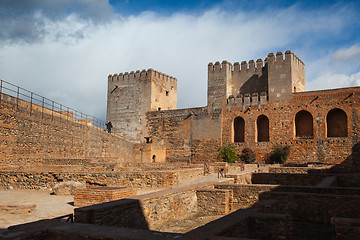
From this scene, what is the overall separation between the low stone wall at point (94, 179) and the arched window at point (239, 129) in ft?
60.9

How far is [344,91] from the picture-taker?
2217cm

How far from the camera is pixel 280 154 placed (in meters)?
23.1

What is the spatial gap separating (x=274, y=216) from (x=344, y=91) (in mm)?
20692

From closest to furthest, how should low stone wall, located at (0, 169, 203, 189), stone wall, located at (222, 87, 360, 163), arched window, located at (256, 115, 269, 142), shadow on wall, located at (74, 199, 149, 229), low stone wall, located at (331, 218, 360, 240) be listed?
low stone wall, located at (331, 218, 360, 240)
shadow on wall, located at (74, 199, 149, 229)
low stone wall, located at (0, 169, 203, 189)
stone wall, located at (222, 87, 360, 163)
arched window, located at (256, 115, 269, 142)

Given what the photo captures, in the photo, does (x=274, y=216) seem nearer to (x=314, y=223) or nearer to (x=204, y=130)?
(x=314, y=223)

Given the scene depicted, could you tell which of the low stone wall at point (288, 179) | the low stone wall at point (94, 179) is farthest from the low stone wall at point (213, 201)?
the low stone wall at point (288, 179)

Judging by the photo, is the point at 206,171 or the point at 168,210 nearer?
the point at 168,210

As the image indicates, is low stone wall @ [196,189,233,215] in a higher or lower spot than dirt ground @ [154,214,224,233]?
higher

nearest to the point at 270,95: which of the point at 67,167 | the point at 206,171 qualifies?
the point at 206,171

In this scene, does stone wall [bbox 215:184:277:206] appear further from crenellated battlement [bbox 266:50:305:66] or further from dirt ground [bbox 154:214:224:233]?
crenellated battlement [bbox 266:50:305:66]

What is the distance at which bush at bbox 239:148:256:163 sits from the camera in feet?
79.4

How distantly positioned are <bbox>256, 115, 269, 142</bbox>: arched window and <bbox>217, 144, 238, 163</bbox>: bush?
105 inches

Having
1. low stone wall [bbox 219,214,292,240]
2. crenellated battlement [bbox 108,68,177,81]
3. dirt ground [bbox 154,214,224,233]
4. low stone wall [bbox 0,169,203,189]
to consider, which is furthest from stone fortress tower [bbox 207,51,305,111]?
low stone wall [bbox 219,214,292,240]

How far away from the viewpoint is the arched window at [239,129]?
88.7 feet
